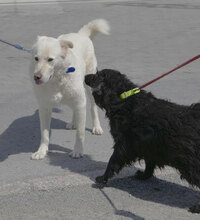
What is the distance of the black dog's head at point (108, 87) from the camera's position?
13.6ft

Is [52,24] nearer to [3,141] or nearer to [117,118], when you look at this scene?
[3,141]

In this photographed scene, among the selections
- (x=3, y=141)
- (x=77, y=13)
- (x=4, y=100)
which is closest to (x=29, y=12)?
(x=77, y=13)

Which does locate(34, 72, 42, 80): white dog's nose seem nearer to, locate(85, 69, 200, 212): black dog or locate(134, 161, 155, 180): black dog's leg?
locate(85, 69, 200, 212): black dog

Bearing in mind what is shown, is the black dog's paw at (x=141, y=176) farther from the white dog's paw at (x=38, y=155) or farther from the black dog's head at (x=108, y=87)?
the white dog's paw at (x=38, y=155)

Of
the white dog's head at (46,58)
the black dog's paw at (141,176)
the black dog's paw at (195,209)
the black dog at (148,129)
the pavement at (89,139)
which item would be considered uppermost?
the white dog's head at (46,58)

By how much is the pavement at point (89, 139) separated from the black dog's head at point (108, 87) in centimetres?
82

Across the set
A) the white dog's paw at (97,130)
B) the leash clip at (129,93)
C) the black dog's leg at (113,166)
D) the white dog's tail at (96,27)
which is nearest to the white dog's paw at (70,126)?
the white dog's paw at (97,130)

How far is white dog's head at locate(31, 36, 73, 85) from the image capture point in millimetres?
4418

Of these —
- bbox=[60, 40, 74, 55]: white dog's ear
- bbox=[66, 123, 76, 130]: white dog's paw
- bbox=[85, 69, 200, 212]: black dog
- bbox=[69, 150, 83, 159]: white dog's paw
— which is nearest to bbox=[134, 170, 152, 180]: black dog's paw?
bbox=[85, 69, 200, 212]: black dog

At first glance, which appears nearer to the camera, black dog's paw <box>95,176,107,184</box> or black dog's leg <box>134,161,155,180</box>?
black dog's paw <box>95,176,107,184</box>

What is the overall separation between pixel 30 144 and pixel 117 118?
1604 millimetres

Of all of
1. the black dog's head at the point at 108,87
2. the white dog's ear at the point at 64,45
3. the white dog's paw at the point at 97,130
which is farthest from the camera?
the white dog's paw at the point at 97,130

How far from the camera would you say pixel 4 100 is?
6.86 metres

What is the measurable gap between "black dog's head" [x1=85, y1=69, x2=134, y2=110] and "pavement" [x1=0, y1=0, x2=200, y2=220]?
2.68ft
